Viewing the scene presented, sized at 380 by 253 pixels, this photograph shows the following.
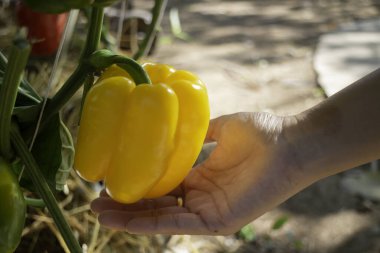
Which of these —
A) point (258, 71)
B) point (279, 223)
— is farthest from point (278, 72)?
point (279, 223)

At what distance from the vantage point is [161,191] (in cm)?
87

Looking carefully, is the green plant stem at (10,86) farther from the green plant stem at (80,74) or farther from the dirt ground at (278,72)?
the dirt ground at (278,72)

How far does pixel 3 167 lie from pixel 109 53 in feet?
0.66

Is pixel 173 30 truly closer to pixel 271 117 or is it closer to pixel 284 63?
pixel 284 63

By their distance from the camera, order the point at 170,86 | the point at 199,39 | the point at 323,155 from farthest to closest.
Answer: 1. the point at 199,39
2. the point at 323,155
3. the point at 170,86

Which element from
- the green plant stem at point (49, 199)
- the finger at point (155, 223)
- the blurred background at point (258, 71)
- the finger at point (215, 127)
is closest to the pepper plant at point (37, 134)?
the green plant stem at point (49, 199)

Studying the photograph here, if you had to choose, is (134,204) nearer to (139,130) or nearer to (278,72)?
(139,130)

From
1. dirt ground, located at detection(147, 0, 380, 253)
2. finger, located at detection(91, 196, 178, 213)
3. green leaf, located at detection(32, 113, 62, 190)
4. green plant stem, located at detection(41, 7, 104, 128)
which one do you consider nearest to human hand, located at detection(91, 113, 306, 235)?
finger, located at detection(91, 196, 178, 213)

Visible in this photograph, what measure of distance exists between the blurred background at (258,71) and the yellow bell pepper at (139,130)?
0.58 m

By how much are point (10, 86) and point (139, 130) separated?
0.21 meters

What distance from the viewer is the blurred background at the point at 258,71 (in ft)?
4.93

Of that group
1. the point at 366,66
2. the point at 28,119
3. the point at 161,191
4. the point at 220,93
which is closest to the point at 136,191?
the point at 161,191

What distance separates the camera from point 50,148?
2.60 feet

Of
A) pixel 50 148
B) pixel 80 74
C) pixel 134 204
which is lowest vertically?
pixel 134 204
